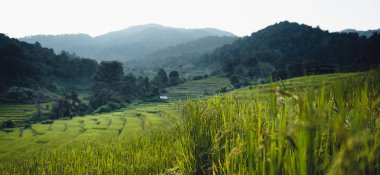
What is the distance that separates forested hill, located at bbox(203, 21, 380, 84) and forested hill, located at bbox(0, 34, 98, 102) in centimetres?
6160

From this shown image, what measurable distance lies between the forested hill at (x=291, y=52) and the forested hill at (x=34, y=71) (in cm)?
6160

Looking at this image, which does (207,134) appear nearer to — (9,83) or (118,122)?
(118,122)

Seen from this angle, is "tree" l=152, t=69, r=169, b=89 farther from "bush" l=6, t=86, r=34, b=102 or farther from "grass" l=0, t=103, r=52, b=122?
"bush" l=6, t=86, r=34, b=102

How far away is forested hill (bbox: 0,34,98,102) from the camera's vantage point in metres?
93.3

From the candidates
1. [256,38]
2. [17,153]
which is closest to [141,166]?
[17,153]

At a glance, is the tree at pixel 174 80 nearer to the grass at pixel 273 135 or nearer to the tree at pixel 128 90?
the tree at pixel 128 90

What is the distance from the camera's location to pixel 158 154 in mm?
6191

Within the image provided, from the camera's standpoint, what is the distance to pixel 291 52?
12338 cm

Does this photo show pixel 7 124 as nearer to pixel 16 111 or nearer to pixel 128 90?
pixel 16 111

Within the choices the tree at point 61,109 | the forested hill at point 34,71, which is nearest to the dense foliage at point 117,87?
the tree at point 61,109

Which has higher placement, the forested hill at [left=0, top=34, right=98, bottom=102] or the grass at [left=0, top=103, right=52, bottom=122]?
the forested hill at [left=0, top=34, right=98, bottom=102]

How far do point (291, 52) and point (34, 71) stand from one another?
329ft

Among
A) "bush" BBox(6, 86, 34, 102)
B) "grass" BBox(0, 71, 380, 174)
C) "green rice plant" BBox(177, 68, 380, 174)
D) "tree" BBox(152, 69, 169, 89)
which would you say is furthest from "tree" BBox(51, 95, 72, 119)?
"green rice plant" BBox(177, 68, 380, 174)

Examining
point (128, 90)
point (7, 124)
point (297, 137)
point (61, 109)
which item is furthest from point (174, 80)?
point (297, 137)
